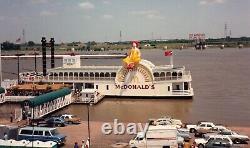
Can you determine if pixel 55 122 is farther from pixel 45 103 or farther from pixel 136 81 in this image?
pixel 136 81

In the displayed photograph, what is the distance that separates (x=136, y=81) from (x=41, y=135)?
19.7 metres

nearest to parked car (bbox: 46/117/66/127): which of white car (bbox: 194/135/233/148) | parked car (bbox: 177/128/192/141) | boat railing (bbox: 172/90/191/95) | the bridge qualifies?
the bridge

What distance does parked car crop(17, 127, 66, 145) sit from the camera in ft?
72.0

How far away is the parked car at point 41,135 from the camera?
22.0 m

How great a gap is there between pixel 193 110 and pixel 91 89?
10860 millimetres

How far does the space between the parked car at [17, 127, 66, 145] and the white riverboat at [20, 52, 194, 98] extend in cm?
1747

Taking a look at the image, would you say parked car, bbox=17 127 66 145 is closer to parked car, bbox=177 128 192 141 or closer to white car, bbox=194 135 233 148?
parked car, bbox=177 128 192 141

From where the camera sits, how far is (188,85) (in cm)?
4141

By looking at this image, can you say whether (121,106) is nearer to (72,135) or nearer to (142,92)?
(142,92)

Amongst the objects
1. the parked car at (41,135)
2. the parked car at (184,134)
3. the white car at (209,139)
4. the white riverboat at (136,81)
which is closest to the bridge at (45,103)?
the white riverboat at (136,81)

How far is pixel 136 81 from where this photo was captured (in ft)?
134

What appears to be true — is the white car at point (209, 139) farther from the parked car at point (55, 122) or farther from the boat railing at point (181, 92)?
the boat railing at point (181, 92)

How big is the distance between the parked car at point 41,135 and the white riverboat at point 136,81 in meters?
17.5

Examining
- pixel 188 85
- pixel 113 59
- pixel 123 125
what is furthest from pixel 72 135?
pixel 113 59
